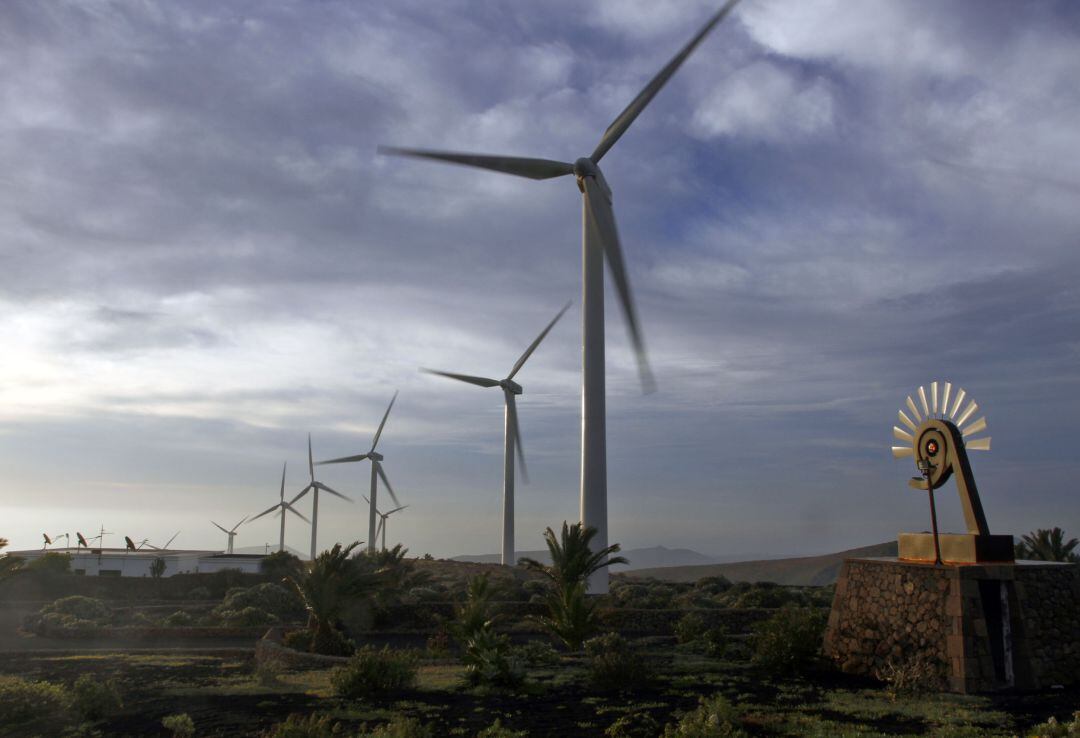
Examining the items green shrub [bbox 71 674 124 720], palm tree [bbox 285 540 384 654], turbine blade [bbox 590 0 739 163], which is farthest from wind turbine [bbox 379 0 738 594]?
green shrub [bbox 71 674 124 720]

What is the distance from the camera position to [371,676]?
17312 mm

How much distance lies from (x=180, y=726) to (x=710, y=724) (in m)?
9.24

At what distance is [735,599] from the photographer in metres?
38.2

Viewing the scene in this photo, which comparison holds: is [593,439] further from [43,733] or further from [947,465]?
[43,733]

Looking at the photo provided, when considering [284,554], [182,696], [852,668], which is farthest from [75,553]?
[852,668]

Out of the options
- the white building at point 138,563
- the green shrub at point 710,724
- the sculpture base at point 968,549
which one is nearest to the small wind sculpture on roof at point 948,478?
the sculpture base at point 968,549

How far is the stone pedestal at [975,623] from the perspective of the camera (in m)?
18.1

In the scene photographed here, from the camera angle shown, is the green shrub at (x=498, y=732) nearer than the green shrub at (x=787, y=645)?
Yes

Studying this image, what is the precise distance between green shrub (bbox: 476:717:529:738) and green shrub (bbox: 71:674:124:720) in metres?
7.83

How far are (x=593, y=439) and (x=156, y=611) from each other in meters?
23.8

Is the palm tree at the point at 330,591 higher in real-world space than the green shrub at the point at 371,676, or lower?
higher

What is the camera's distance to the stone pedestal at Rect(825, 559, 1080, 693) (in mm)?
18125

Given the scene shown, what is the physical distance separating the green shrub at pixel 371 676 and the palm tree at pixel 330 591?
651 centimetres

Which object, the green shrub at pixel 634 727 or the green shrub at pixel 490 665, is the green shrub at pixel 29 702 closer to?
the green shrub at pixel 490 665
